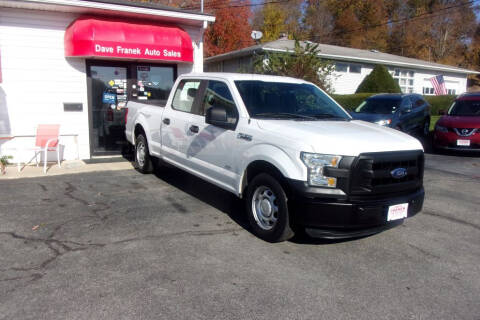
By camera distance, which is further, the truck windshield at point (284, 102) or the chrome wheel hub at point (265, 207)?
the truck windshield at point (284, 102)

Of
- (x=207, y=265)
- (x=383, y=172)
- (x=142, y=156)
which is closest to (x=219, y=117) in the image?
(x=207, y=265)

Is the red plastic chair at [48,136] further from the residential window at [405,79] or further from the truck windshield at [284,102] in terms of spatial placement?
the residential window at [405,79]

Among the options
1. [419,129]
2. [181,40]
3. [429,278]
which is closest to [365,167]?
[429,278]

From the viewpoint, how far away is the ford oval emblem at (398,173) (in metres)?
4.33

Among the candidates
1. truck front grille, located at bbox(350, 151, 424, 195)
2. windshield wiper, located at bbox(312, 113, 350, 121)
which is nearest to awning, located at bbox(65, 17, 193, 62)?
windshield wiper, located at bbox(312, 113, 350, 121)

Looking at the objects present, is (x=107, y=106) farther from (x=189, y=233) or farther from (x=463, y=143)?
(x=463, y=143)

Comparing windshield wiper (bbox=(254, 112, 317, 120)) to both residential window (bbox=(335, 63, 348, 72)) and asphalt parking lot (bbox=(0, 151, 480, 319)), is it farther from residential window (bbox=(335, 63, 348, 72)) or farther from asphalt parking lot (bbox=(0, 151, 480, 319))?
residential window (bbox=(335, 63, 348, 72))

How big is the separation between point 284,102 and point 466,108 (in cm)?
Result: 914

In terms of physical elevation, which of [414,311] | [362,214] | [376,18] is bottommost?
[414,311]

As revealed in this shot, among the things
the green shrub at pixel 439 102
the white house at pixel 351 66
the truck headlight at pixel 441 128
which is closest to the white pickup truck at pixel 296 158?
the truck headlight at pixel 441 128

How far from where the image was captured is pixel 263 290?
3.65 m

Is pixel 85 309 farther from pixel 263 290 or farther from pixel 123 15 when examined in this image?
pixel 123 15

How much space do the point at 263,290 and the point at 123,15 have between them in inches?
316

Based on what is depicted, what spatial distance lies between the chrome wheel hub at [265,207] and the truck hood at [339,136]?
0.70 m
